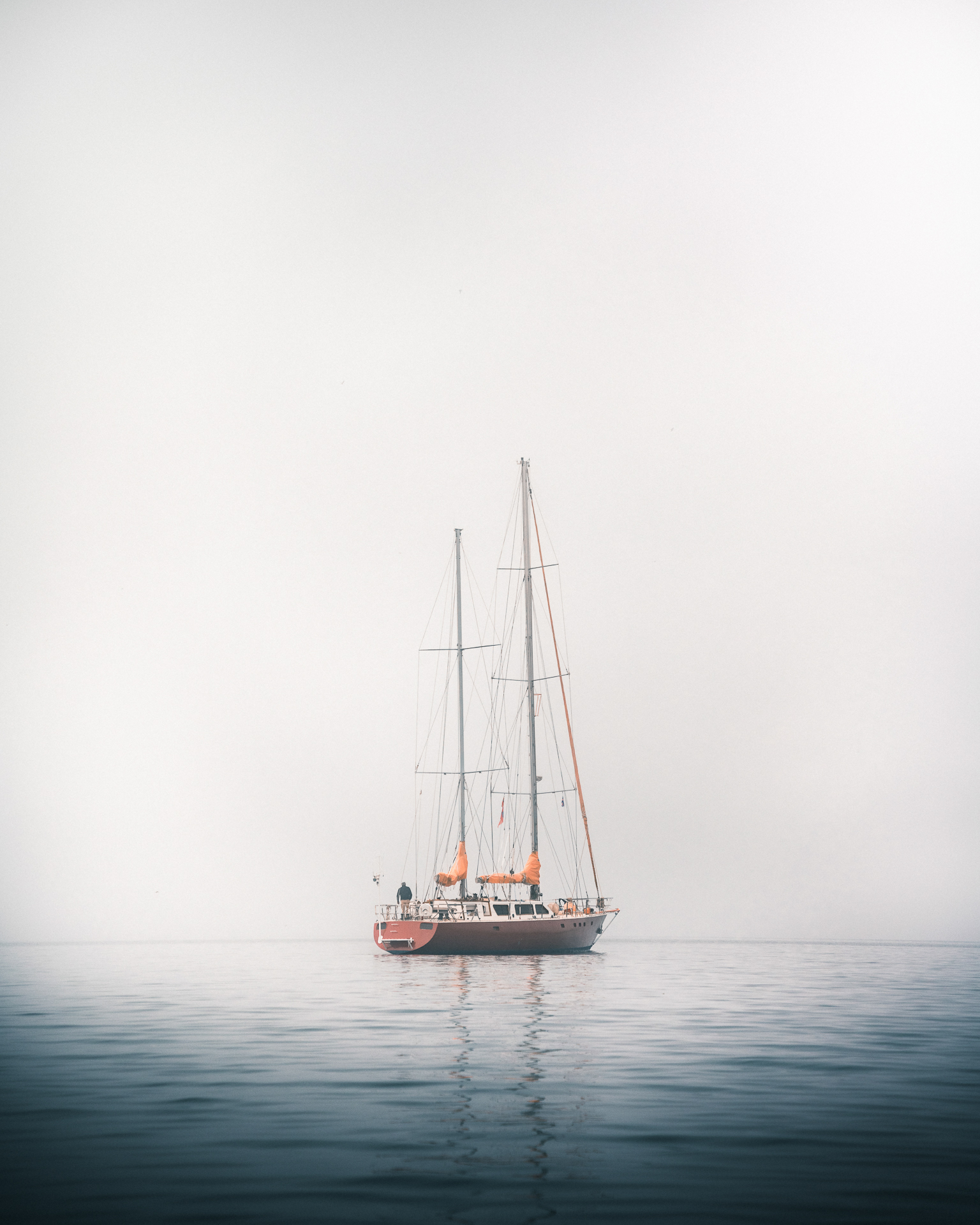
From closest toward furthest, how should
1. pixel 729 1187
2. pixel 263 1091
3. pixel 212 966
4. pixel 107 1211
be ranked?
pixel 107 1211, pixel 729 1187, pixel 263 1091, pixel 212 966

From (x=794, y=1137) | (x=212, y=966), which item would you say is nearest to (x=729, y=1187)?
(x=794, y=1137)

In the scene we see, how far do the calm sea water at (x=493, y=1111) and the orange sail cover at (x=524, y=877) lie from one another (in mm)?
29698

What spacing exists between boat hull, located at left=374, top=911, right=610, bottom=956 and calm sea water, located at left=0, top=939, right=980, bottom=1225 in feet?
88.9

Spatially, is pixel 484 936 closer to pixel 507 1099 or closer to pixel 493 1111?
pixel 507 1099

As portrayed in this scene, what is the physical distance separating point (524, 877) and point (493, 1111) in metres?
54.6

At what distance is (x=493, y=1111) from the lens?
1786 centimetres

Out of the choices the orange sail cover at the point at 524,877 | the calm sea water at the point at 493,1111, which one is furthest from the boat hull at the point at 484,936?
the calm sea water at the point at 493,1111

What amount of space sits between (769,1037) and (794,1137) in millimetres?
14104

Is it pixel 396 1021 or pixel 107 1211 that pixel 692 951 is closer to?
pixel 396 1021

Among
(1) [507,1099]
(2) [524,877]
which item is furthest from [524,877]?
(1) [507,1099]

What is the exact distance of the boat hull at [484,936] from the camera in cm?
6844

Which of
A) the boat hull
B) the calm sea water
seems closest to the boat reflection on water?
the calm sea water

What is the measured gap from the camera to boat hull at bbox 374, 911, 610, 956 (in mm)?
68438

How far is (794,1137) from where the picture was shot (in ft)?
52.8
